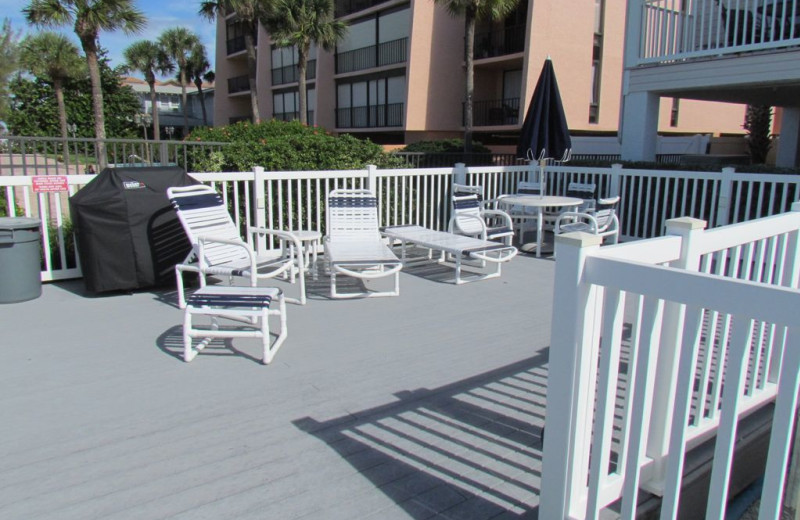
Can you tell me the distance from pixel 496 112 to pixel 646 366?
23.1 metres

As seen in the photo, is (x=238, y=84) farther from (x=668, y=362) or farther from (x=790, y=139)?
(x=668, y=362)

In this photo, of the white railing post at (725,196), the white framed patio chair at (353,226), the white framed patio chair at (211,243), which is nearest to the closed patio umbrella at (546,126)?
the white railing post at (725,196)

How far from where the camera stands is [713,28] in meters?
10.9

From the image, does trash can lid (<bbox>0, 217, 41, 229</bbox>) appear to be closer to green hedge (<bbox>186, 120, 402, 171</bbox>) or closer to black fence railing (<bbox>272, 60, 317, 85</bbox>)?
green hedge (<bbox>186, 120, 402, 171</bbox>)

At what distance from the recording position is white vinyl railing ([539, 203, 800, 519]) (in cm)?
180

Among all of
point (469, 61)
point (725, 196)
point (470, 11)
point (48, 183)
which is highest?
point (470, 11)

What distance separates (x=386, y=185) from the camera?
8750 mm

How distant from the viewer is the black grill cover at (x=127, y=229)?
584 cm

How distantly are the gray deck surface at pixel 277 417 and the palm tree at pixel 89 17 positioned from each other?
48.8 ft

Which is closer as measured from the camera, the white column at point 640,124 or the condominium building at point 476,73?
the white column at point 640,124

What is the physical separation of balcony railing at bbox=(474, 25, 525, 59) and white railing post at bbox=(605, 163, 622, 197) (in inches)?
569

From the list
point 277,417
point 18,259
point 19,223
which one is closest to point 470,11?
point 19,223

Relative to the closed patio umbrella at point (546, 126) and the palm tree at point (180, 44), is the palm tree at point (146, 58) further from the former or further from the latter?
the closed patio umbrella at point (546, 126)

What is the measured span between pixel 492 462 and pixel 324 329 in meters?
2.49
